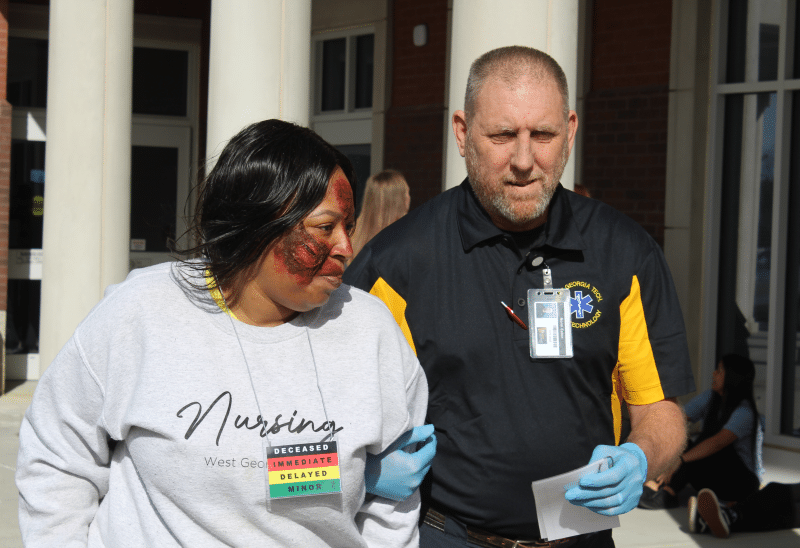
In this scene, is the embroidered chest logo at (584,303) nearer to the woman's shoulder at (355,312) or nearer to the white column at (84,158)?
the woman's shoulder at (355,312)

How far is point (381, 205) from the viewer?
5.57m

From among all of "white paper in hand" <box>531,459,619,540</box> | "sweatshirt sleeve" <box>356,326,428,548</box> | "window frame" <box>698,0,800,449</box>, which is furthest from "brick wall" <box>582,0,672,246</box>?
"sweatshirt sleeve" <box>356,326,428,548</box>

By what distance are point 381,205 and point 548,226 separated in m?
3.38

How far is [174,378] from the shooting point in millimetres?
1679

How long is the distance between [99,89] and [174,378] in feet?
21.1

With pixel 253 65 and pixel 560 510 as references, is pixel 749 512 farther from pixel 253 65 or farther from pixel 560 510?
pixel 253 65

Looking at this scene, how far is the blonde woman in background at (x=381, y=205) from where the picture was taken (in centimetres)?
554

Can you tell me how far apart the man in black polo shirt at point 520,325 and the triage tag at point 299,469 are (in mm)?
568

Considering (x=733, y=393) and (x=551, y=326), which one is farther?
(x=733, y=393)

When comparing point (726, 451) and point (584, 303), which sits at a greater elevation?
point (584, 303)

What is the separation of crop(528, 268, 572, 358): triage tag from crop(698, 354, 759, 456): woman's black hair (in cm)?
405

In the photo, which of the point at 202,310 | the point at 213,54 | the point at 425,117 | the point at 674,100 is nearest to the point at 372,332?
the point at 202,310

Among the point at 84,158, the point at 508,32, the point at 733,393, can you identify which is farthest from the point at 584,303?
the point at 84,158

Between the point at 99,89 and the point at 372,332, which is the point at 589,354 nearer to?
the point at 372,332
